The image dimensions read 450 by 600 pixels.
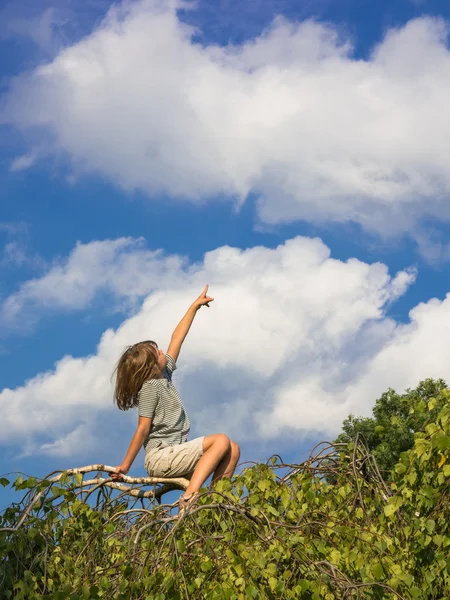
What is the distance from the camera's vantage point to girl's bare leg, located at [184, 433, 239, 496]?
551 centimetres

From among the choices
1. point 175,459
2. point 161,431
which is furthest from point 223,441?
point 161,431

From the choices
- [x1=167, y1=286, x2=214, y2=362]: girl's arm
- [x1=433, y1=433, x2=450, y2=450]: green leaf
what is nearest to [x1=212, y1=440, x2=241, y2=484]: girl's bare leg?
[x1=167, y1=286, x2=214, y2=362]: girl's arm

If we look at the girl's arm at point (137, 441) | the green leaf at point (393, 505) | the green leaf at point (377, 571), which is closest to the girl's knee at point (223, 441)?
the girl's arm at point (137, 441)

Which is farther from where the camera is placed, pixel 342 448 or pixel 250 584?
pixel 342 448

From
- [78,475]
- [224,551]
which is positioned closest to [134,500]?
[78,475]

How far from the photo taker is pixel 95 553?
500 cm

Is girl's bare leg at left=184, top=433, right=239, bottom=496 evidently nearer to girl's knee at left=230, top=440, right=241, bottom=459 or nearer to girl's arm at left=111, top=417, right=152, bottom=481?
girl's knee at left=230, top=440, right=241, bottom=459

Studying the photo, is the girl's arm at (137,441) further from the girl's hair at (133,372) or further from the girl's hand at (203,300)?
the girl's hand at (203,300)

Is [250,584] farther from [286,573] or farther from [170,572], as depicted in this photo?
[170,572]

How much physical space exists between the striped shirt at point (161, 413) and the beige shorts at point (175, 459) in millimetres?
81

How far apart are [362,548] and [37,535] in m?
2.00

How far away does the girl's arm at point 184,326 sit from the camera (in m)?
6.69

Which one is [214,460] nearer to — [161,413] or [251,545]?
[161,413]

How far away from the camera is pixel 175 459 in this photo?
5742mm
